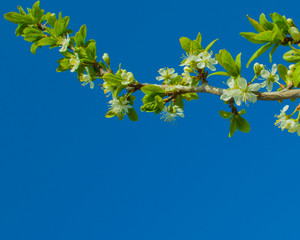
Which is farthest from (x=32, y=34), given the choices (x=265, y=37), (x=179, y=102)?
(x=265, y=37)

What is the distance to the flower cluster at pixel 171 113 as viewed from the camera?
2521 mm

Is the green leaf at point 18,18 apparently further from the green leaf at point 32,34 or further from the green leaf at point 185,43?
the green leaf at point 185,43

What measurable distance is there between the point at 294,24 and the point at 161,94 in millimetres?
997

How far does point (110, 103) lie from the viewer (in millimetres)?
2611

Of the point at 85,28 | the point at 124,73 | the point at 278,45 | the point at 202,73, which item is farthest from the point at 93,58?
the point at 278,45

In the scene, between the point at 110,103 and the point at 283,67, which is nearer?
the point at 283,67

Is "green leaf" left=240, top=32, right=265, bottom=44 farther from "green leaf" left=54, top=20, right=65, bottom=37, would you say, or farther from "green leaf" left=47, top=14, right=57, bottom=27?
"green leaf" left=47, top=14, right=57, bottom=27

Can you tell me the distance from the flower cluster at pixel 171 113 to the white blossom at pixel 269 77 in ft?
2.24

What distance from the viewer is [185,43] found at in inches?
96.1

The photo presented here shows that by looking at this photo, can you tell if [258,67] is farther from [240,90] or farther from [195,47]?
[195,47]

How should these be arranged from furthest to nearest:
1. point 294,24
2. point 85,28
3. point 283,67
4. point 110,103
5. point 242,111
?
point 85,28 → point 110,103 → point 242,111 → point 283,67 → point 294,24

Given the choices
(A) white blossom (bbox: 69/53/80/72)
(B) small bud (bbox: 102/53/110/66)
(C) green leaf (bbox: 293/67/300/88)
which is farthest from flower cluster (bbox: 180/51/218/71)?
(A) white blossom (bbox: 69/53/80/72)

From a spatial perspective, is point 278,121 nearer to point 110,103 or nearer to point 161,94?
point 161,94

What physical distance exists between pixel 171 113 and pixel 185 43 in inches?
21.5
